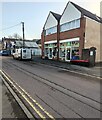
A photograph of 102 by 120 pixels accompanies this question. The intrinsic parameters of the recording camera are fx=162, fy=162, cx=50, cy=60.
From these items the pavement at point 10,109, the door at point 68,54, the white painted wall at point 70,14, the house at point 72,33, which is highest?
the white painted wall at point 70,14

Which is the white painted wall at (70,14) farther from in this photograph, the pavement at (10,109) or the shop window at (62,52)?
the pavement at (10,109)

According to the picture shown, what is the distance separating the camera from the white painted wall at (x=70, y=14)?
25695 millimetres

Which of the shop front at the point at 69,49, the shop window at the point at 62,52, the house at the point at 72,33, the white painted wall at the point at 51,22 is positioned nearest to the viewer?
the house at the point at 72,33

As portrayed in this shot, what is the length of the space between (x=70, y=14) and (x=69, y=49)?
5.92m

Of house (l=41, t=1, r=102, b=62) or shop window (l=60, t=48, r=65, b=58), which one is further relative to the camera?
shop window (l=60, t=48, r=65, b=58)

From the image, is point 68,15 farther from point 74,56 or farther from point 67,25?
point 74,56

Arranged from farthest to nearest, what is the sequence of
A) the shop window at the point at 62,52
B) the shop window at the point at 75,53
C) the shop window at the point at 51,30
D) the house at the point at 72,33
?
the shop window at the point at 51,30, the shop window at the point at 62,52, the shop window at the point at 75,53, the house at the point at 72,33

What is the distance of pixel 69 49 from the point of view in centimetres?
2752

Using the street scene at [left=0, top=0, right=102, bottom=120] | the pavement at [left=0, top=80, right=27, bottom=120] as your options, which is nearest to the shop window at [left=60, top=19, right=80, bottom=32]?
the street scene at [left=0, top=0, right=102, bottom=120]

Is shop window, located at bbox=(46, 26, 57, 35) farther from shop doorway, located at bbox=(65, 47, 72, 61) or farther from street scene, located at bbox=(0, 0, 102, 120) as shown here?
shop doorway, located at bbox=(65, 47, 72, 61)

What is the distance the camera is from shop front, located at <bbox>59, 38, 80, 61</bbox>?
25325 mm

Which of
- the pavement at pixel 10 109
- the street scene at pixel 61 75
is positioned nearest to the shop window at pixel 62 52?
the street scene at pixel 61 75

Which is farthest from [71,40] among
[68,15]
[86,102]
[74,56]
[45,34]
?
[86,102]

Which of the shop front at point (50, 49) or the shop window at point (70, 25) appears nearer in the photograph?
the shop window at point (70, 25)
